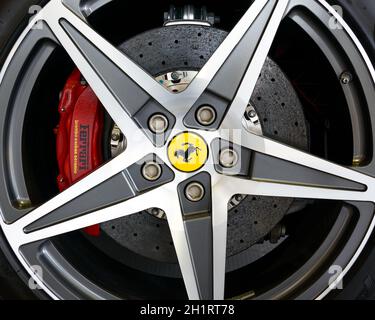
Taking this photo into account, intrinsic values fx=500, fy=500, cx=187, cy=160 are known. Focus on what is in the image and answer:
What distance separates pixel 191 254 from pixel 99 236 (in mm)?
324

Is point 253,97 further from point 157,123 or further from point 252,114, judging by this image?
point 157,123

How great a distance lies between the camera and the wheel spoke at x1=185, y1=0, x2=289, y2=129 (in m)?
0.91

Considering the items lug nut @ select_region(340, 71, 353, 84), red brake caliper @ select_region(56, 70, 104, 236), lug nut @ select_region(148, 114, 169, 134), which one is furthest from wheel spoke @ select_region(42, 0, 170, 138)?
Result: lug nut @ select_region(340, 71, 353, 84)

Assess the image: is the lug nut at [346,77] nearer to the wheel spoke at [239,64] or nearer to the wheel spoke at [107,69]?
the wheel spoke at [239,64]

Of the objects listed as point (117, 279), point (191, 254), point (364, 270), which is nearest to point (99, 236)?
point (117, 279)

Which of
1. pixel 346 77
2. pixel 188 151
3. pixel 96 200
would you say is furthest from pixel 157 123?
pixel 346 77

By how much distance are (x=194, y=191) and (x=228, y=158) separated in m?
0.09

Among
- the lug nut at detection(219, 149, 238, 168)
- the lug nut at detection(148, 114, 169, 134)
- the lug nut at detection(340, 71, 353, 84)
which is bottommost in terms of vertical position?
the lug nut at detection(219, 149, 238, 168)

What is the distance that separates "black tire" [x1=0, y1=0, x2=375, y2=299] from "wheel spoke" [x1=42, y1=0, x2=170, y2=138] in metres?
0.07

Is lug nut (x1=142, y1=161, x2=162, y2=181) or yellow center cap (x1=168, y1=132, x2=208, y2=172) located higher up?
yellow center cap (x1=168, y1=132, x2=208, y2=172)

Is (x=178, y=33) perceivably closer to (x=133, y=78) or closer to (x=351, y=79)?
(x=133, y=78)

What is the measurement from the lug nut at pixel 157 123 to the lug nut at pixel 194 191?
→ 0.38 feet

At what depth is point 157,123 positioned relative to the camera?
36.5 inches

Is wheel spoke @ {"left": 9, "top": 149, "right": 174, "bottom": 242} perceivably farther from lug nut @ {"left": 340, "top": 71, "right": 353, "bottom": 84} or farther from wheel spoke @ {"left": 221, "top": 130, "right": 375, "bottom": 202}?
lug nut @ {"left": 340, "top": 71, "right": 353, "bottom": 84}
